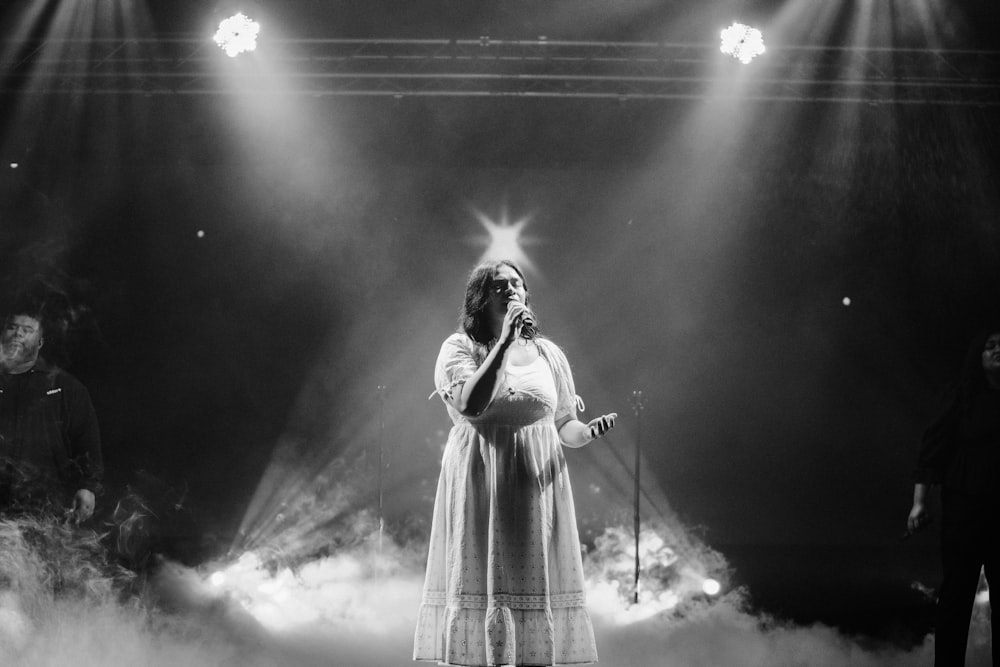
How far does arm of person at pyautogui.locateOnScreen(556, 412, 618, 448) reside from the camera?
2.36 meters

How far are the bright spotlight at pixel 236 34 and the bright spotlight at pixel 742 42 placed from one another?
114 inches

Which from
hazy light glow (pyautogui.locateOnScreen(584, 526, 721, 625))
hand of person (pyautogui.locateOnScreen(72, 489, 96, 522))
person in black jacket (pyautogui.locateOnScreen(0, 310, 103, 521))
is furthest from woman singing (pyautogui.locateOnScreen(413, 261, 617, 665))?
person in black jacket (pyautogui.locateOnScreen(0, 310, 103, 521))

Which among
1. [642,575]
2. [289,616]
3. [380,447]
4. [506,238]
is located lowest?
[289,616]

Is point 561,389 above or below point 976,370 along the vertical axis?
below

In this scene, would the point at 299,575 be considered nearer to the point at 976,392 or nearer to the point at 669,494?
the point at 669,494

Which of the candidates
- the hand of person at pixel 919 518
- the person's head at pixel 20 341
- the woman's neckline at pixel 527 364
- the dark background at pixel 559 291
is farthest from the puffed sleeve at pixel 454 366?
the dark background at pixel 559 291

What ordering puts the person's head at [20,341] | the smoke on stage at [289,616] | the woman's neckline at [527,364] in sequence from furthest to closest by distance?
the person's head at [20,341] → the smoke on stage at [289,616] → the woman's neckline at [527,364]

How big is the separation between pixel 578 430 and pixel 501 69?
360 cm

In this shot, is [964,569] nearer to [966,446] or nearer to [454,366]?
[966,446]

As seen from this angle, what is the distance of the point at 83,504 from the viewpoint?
15.6 ft

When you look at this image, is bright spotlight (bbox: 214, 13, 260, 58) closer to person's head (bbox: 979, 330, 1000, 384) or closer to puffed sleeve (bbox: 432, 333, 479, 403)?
puffed sleeve (bbox: 432, 333, 479, 403)

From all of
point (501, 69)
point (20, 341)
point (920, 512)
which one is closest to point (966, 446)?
point (920, 512)

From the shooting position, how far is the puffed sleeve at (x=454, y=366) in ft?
8.10

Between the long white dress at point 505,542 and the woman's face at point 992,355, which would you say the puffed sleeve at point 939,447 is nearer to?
the woman's face at point 992,355
